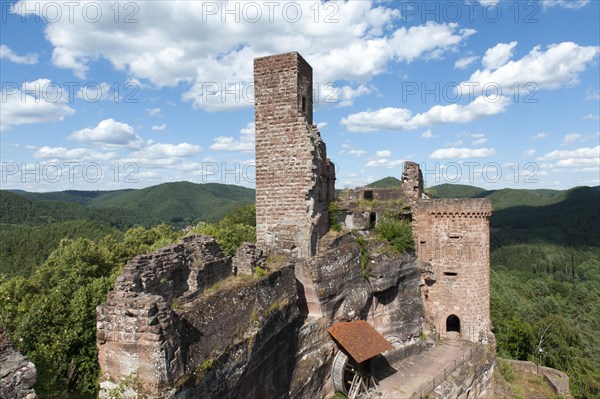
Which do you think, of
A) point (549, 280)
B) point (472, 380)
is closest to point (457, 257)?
point (472, 380)

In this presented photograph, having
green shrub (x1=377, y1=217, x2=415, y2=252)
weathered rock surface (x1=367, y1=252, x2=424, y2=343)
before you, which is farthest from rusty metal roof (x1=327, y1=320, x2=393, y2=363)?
green shrub (x1=377, y1=217, x2=415, y2=252)

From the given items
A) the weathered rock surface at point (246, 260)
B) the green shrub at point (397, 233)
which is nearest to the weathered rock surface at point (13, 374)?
the weathered rock surface at point (246, 260)

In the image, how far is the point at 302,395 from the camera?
1245 centimetres

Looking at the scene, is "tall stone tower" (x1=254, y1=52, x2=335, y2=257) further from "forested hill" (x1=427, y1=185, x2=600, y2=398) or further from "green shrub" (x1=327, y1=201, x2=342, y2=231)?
"forested hill" (x1=427, y1=185, x2=600, y2=398)

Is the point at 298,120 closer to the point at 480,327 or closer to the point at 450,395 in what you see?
the point at 450,395

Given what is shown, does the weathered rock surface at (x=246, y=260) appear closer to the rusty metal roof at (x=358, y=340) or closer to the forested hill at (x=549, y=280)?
the rusty metal roof at (x=358, y=340)

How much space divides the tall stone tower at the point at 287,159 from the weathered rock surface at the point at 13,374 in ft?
30.8

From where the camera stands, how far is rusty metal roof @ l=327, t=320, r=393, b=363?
43.1 ft

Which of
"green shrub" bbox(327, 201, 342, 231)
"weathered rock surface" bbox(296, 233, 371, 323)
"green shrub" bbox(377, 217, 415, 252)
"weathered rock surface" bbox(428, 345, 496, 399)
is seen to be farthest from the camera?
"green shrub" bbox(377, 217, 415, 252)

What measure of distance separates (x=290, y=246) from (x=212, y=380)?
741 cm

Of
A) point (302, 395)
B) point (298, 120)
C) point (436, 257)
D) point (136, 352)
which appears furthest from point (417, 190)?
point (136, 352)

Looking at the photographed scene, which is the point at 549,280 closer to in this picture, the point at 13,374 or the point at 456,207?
the point at 456,207

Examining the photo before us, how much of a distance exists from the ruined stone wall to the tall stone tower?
7.11 m

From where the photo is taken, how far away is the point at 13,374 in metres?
5.27
